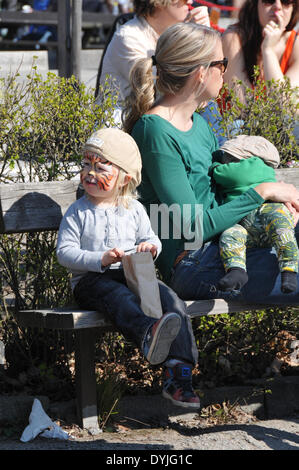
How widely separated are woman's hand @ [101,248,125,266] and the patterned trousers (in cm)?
52

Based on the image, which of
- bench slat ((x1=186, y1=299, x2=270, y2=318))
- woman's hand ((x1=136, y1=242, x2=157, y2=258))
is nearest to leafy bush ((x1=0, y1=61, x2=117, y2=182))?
woman's hand ((x1=136, y1=242, x2=157, y2=258))

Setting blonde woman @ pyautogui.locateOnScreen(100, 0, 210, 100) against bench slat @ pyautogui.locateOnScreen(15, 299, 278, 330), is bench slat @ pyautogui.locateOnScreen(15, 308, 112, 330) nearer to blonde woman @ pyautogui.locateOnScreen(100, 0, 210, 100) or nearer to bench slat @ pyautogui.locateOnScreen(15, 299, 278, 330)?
bench slat @ pyautogui.locateOnScreen(15, 299, 278, 330)

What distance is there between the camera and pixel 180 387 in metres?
3.17

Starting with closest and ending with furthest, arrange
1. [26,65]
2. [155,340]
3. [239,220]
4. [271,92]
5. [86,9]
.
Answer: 1. [155,340]
2. [239,220]
3. [271,92]
4. [26,65]
5. [86,9]

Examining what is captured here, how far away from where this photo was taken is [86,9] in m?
13.9

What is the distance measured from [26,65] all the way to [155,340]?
6.98 meters

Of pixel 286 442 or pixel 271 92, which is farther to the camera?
pixel 271 92

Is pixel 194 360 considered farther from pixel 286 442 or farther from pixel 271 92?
pixel 271 92

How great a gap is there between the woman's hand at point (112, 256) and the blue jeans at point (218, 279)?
0.46 m

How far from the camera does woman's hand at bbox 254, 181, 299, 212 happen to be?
3691 mm

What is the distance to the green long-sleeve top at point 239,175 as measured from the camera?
376 centimetres

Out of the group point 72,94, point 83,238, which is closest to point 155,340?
point 83,238

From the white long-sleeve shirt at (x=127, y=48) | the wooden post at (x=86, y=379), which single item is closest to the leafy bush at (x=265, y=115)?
the white long-sleeve shirt at (x=127, y=48)

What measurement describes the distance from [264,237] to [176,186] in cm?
49
